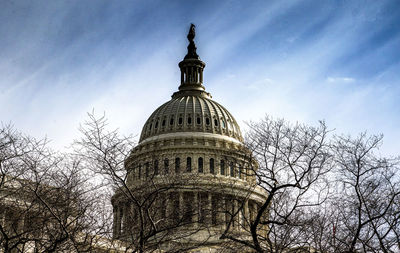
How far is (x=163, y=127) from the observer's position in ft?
265

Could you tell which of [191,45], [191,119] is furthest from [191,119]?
[191,45]

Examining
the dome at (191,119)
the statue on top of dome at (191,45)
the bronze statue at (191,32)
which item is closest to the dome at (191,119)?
the dome at (191,119)

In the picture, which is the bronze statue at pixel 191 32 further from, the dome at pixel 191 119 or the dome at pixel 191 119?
the dome at pixel 191 119

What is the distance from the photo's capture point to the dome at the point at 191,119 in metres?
79.8

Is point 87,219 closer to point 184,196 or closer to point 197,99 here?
point 184,196

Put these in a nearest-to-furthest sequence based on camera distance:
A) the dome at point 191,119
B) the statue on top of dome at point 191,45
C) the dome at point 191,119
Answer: the dome at point 191,119 → the dome at point 191,119 → the statue on top of dome at point 191,45

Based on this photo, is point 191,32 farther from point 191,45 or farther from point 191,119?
point 191,119

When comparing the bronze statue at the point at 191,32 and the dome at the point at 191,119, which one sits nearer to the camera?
the dome at the point at 191,119

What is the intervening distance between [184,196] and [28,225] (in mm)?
11326

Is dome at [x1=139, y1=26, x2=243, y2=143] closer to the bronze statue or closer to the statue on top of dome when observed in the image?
the statue on top of dome

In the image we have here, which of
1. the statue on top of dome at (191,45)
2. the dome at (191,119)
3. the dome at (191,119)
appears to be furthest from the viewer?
the statue on top of dome at (191,45)

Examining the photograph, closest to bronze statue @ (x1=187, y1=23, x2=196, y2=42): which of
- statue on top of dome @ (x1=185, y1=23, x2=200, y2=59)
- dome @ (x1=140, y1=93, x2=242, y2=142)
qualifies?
statue on top of dome @ (x1=185, y1=23, x2=200, y2=59)

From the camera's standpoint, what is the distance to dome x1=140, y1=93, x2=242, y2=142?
79.8 meters

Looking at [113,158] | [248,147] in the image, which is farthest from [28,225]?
[248,147]
